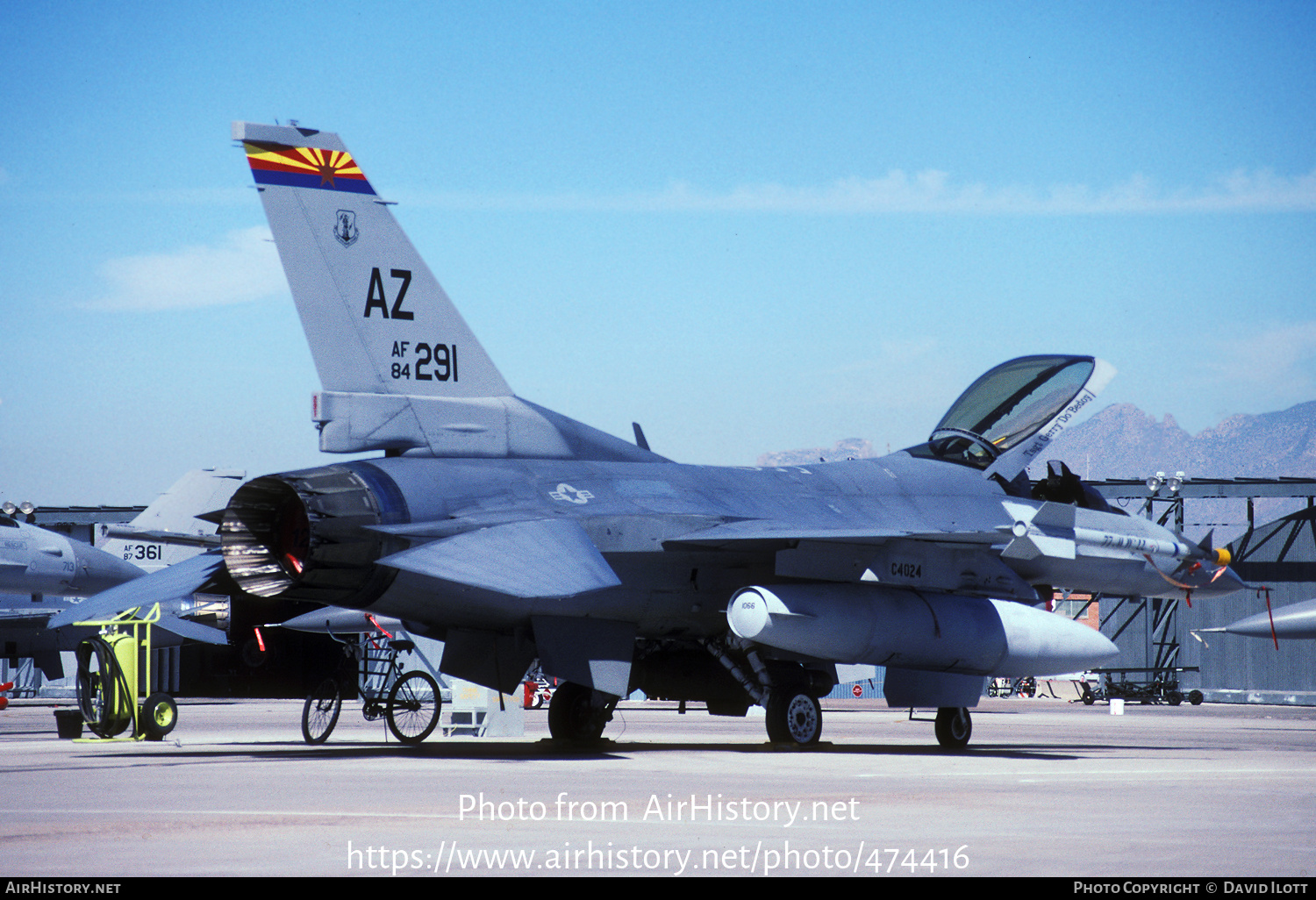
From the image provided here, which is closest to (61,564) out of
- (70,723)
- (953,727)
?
(70,723)

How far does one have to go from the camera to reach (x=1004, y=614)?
14750 millimetres

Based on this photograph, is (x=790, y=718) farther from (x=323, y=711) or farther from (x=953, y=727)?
(x=323, y=711)

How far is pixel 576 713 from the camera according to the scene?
49.4 ft

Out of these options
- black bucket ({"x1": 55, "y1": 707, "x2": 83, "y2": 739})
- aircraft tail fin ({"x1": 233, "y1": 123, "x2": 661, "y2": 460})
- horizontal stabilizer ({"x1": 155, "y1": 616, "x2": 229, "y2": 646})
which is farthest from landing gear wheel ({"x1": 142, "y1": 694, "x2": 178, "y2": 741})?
aircraft tail fin ({"x1": 233, "y1": 123, "x2": 661, "y2": 460})

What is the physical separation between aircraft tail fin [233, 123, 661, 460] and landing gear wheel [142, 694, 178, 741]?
5425mm

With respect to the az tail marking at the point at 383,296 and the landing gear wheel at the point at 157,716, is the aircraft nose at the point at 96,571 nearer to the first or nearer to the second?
the landing gear wheel at the point at 157,716

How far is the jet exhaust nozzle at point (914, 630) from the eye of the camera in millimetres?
13328

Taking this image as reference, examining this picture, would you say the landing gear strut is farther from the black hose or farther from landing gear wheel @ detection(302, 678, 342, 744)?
the black hose

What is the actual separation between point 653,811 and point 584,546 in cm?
452

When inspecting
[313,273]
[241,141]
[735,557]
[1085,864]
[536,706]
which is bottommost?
[536,706]

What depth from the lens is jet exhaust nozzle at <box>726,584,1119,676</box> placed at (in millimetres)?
13328

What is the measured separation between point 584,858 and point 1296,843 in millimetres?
3347

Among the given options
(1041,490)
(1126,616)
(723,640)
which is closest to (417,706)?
(723,640)
